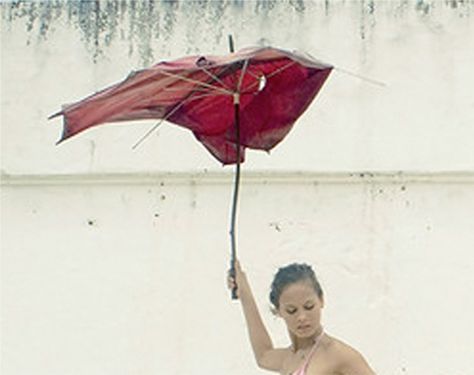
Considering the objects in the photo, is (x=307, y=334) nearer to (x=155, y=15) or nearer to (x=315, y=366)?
(x=315, y=366)

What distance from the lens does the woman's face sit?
9.91ft

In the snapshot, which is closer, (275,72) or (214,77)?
(214,77)

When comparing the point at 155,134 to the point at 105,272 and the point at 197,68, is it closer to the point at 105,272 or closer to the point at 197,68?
the point at 105,272

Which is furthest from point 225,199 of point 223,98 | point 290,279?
point 290,279

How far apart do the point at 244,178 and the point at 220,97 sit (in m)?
2.26

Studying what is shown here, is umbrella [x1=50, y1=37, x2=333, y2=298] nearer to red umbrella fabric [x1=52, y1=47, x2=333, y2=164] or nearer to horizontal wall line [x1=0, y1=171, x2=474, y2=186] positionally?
red umbrella fabric [x1=52, y1=47, x2=333, y2=164]

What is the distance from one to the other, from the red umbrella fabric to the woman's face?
762 millimetres

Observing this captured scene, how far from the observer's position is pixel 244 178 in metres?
5.85

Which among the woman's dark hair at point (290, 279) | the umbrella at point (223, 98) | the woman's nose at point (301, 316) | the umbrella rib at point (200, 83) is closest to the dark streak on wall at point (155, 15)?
the umbrella at point (223, 98)

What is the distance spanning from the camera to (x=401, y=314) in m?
5.55

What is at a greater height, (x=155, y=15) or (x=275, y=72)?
(x=155, y=15)

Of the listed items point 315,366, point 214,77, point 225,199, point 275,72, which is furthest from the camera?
point 225,199

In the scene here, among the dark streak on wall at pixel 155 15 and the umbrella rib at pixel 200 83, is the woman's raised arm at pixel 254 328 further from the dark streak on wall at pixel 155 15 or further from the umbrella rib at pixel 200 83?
the dark streak on wall at pixel 155 15

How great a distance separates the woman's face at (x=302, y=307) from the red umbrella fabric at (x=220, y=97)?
30.0 inches
